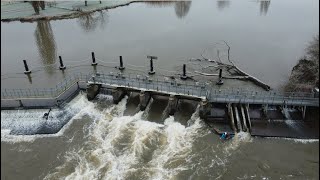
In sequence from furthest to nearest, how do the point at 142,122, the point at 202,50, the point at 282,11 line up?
the point at 282,11 → the point at 202,50 → the point at 142,122

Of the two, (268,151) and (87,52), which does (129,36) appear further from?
(268,151)

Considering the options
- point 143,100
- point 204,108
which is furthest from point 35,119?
point 204,108

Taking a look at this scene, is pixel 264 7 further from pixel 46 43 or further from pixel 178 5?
pixel 46 43

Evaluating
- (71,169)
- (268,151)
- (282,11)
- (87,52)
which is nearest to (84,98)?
(71,169)

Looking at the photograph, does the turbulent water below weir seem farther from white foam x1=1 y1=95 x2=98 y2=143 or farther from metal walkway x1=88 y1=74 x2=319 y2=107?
metal walkway x1=88 y1=74 x2=319 y2=107

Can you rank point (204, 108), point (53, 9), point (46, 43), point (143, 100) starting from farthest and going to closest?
1. point (53, 9)
2. point (46, 43)
3. point (143, 100)
4. point (204, 108)

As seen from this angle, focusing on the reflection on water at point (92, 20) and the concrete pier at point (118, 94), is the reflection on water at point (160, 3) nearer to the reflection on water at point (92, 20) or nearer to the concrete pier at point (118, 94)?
the reflection on water at point (92, 20)
